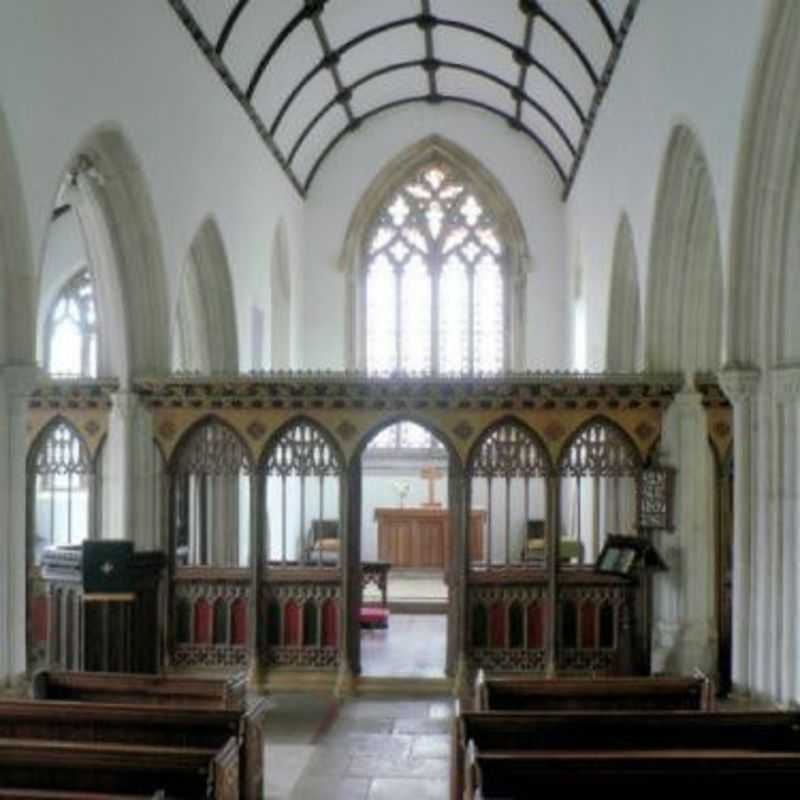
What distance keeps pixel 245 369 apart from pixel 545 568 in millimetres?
4804

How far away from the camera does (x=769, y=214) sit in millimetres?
6453

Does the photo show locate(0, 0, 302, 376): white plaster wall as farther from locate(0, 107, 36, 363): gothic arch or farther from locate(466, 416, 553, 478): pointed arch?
locate(466, 416, 553, 478): pointed arch

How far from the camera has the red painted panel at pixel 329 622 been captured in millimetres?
8734

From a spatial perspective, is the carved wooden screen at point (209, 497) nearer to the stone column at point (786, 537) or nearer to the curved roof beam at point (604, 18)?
the stone column at point (786, 537)

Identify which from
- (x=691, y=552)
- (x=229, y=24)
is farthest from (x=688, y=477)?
(x=229, y=24)

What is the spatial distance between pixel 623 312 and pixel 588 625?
3.74 m

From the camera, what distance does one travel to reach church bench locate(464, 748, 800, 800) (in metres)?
3.99

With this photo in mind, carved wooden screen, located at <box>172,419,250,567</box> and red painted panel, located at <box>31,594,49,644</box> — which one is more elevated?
carved wooden screen, located at <box>172,419,250,567</box>

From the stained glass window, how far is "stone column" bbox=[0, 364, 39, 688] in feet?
32.5

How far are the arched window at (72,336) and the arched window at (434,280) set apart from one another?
3.83 meters

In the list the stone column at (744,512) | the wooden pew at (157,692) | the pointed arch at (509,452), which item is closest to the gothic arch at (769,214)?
the stone column at (744,512)

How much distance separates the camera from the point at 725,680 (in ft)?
27.2

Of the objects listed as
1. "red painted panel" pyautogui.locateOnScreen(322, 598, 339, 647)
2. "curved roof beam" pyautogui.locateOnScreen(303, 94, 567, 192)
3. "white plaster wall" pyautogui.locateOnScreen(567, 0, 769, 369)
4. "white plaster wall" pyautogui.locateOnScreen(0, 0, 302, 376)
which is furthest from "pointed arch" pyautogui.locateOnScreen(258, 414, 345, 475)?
"curved roof beam" pyautogui.locateOnScreen(303, 94, 567, 192)

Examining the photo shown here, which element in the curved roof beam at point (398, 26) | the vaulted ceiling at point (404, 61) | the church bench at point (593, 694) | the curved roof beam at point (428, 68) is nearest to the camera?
the church bench at point (593, 694)
